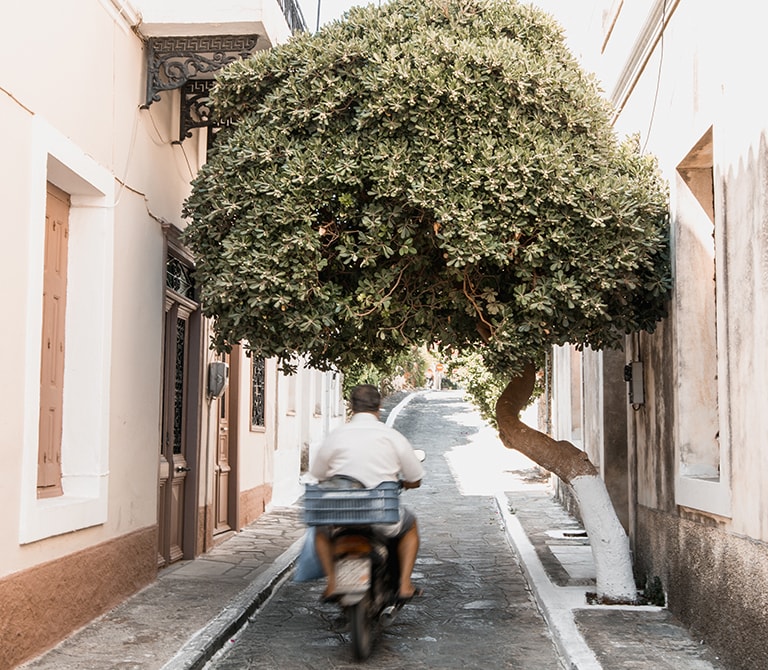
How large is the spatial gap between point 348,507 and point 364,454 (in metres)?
0.46

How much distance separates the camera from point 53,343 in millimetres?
7449

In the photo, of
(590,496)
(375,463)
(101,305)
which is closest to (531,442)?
(590,496)

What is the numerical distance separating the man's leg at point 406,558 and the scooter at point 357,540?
0.13m

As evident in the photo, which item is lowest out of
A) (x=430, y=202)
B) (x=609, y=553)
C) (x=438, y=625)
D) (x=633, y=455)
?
(x=438, y=625)

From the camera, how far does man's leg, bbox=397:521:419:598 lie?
6.58 m

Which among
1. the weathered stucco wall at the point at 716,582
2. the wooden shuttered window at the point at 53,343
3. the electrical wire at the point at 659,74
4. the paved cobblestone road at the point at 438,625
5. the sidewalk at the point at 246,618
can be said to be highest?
the electrical wire at the point at 659,74

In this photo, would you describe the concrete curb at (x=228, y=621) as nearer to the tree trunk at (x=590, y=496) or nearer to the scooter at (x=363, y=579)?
the scooter at (x=363, y=579)

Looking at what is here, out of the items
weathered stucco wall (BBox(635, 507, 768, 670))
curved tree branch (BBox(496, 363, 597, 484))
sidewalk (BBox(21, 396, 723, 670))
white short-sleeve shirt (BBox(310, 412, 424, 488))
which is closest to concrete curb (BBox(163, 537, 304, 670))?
sidewalk (BBox(21, 396, 723, 670))

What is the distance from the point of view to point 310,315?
7664 millimetres

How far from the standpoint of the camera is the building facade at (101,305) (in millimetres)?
6211

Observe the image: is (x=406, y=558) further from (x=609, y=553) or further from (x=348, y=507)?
(x=609, y=553)

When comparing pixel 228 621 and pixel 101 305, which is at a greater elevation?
pixel 101 305

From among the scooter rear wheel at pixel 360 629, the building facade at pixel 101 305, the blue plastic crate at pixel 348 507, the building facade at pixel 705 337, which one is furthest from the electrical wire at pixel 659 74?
the scooter rear wheel at pixel 360 629

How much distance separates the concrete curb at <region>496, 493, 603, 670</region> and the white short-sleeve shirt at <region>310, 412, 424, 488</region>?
1.61 metres
